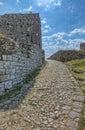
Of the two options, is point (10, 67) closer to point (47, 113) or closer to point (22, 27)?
point (47, 113)

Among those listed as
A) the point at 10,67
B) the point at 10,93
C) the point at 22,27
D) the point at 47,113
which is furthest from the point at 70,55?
the point at 47,113

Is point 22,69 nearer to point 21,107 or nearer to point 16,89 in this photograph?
point 16,89

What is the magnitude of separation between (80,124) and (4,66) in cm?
497

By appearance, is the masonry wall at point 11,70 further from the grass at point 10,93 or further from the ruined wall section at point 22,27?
the ruined wall section at point 22,27

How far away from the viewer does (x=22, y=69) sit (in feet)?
38.6

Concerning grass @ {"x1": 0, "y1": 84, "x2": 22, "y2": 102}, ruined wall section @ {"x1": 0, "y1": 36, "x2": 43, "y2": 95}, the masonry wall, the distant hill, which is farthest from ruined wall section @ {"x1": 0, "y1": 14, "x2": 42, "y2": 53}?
grass @ {"x1": 0, "y1": 84, "x2": 22, "y2": 102}

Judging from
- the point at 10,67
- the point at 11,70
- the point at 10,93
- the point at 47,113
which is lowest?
the point at 47,113

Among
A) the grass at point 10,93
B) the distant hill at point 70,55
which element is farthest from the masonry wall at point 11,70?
the distant hill at point 70,55

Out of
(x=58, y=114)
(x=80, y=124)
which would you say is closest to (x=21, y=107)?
(x=58, y=114)

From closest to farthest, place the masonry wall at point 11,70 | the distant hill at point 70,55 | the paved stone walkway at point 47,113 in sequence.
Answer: the paved stone walkway at point 47,113 < the masonry wall at point 11,70 < the distant hill at point 70,55

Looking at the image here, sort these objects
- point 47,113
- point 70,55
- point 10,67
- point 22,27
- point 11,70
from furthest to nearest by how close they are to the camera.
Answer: point 70,55 → point 22,27 → point 11,70 → point 10,67 → point 47,113

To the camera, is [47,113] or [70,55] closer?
[47,113]

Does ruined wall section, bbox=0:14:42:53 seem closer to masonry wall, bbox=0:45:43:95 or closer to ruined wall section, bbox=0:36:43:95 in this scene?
masonry wall, bbox=0:45:43:95

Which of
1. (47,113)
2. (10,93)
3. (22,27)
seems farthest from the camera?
(22,27)
